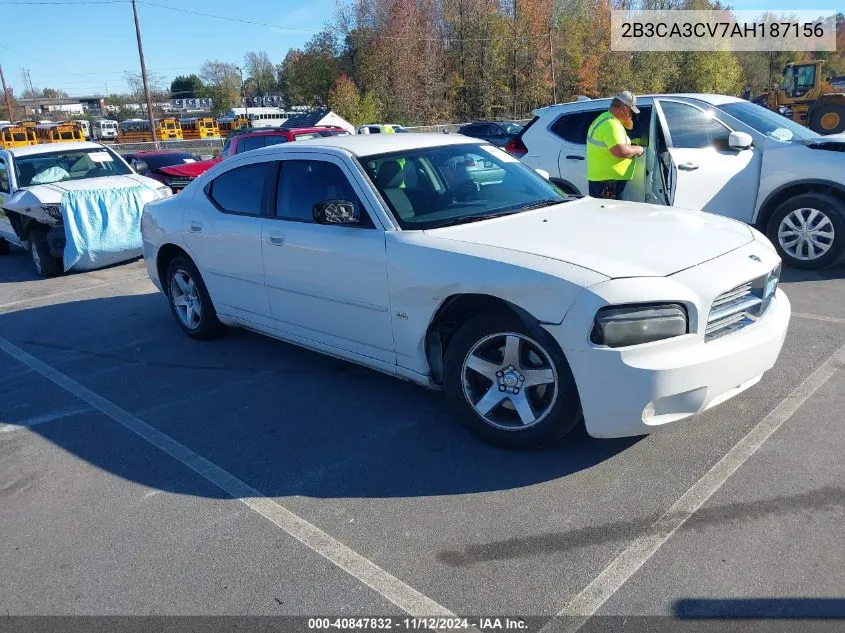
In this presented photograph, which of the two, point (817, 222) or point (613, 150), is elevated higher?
point (613, 150)

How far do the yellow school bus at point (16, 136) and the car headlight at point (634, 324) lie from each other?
42918 mm

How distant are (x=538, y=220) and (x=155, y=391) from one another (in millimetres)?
2931

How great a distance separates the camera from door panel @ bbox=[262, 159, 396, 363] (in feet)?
13.5

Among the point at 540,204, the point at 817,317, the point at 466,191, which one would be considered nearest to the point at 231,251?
the point at 466,191

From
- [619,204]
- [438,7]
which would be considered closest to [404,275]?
[619,204]

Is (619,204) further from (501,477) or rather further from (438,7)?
(438,7)

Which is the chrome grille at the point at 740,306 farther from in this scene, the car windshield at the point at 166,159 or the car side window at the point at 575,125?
the car windshield at the point at 166,159

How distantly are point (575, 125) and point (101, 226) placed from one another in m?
6.27

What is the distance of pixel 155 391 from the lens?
500cm

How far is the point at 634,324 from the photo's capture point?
312 cm

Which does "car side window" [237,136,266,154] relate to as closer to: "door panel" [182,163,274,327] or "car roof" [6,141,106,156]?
"car roof" [6,141,106,156]

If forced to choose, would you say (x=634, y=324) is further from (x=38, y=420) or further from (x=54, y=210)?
(x=54, y=210)

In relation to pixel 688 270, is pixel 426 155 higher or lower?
higher

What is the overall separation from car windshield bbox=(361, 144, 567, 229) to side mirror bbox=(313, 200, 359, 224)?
0.75 feet
